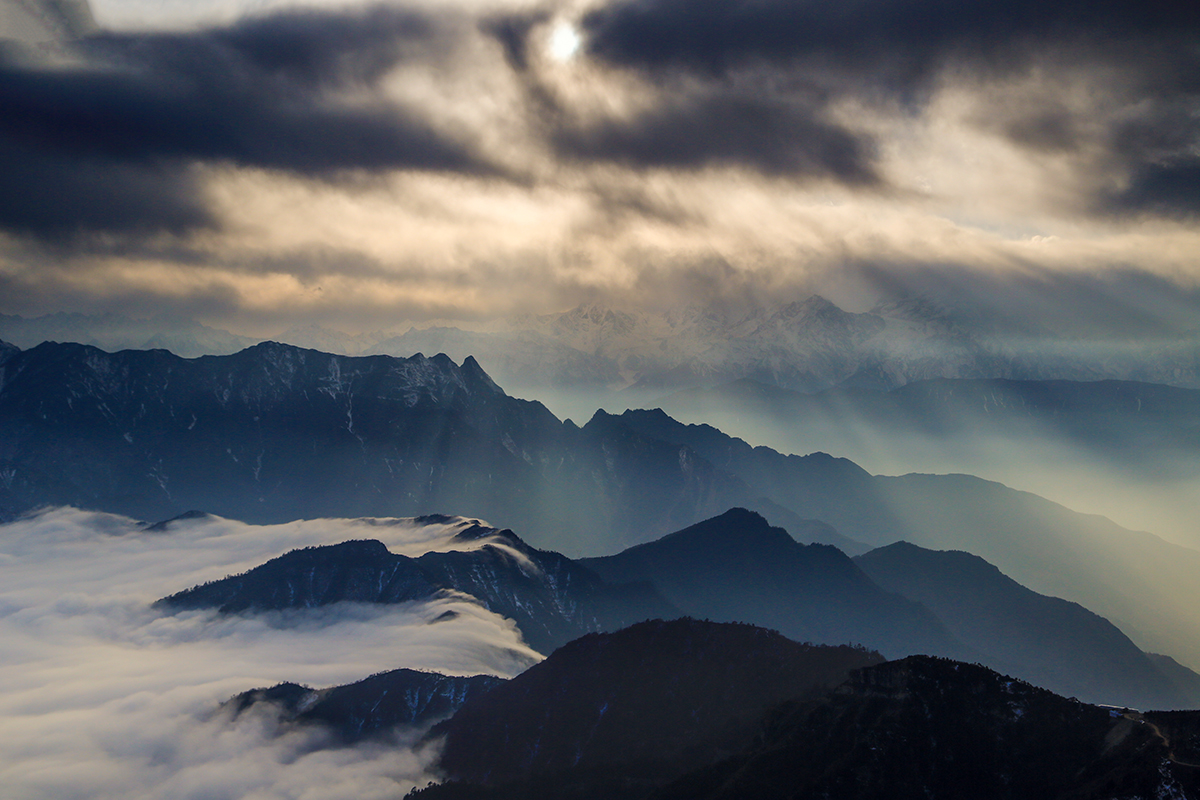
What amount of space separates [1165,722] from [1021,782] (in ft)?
104

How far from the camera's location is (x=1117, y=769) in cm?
17138

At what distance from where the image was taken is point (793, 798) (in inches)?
7751

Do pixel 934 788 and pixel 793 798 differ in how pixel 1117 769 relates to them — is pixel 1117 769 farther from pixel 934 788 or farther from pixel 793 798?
pixel 793 798

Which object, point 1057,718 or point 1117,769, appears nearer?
point 1117,769

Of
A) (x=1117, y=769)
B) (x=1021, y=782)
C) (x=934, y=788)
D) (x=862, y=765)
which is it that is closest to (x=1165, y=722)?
(x=1117, y=769)

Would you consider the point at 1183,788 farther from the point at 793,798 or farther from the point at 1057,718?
the point at 793,798

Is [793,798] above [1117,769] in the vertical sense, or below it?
below

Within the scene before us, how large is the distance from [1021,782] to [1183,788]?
36.9 meters

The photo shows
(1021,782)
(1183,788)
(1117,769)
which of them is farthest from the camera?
(1021,782)

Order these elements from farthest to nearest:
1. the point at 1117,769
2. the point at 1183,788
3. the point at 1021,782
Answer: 1. the point at 1021,782
2. the point at 1117,769
3. the point at 1183,788

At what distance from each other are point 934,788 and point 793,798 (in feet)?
103

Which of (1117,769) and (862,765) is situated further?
(862,765)

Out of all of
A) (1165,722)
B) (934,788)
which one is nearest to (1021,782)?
(934,788)

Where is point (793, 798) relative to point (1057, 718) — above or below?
below
